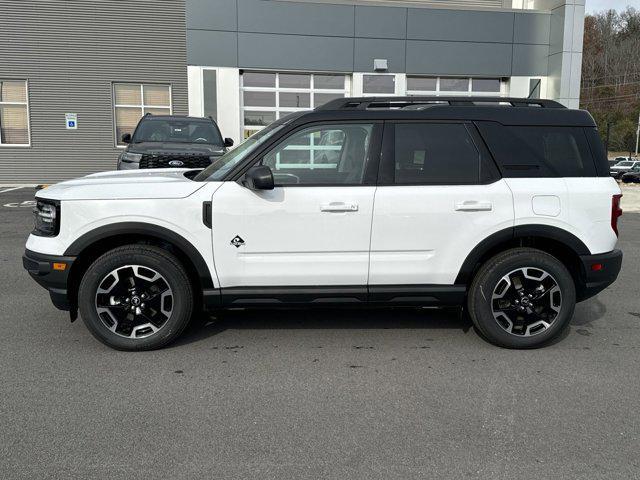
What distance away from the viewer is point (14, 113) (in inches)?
740

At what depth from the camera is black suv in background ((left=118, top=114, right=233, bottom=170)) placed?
367 inches

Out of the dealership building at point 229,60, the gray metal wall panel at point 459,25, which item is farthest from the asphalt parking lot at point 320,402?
the gray metal wall panel at point 459,25

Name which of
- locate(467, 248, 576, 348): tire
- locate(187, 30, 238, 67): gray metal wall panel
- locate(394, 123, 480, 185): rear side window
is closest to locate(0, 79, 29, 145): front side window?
locate(187, 30, 238, 67): gray metal wall panel

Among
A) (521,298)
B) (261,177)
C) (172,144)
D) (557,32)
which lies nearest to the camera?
(261,177)

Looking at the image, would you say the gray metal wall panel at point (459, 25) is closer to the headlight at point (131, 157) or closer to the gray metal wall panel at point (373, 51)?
the gray metal wall panel at point (373, 51)

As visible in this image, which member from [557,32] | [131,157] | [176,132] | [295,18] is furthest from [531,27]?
[131,157]

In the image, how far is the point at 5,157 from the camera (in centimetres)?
1886

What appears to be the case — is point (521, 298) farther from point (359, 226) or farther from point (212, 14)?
point (212, 14)

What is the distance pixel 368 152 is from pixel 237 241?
121 centimetres

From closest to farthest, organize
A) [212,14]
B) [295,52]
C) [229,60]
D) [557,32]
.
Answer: [212,14] < [229,60] < [295,52] < [557,32]

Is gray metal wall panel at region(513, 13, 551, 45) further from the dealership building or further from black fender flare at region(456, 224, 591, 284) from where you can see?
black fender flare at region(456, 224, 591, 284)

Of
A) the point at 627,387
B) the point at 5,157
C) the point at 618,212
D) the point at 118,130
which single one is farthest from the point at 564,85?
the point at 5,157

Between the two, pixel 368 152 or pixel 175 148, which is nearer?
pixel 368 152

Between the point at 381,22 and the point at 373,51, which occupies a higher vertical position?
the point at 381,22
